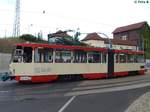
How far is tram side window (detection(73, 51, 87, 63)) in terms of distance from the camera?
25.9 metres

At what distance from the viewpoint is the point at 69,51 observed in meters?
25.2

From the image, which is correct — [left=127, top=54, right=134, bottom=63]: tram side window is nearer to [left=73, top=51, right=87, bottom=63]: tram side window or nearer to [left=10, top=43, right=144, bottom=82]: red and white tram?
[left=10, top=43, right=144, bottom=82]: red and white tram

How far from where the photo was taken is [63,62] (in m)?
24.8

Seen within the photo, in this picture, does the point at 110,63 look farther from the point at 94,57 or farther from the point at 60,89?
the point at 60,89

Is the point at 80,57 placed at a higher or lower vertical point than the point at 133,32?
lower

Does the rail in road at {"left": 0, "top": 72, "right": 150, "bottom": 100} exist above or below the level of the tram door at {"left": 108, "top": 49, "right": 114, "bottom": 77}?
below

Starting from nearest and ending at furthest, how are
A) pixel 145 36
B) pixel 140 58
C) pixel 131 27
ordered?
1. pixel 140 58
2. pixel 145 36
3. pixel 131 27

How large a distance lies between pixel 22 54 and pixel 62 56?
3317 mm

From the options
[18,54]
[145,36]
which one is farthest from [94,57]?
[145,36]

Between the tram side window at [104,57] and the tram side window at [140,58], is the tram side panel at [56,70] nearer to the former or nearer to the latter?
the tram side window at [104,57]

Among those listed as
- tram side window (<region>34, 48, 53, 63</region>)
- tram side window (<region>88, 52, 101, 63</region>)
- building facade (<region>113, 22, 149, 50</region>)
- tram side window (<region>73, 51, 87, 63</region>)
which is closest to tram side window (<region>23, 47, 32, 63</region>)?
tram side window (<region>34, 48, 53, 63</region>)

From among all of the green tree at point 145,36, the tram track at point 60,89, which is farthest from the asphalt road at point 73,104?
the green tree at point 145,36

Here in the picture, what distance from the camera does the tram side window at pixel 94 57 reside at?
27.2 m

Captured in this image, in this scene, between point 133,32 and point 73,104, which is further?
point 133,32
